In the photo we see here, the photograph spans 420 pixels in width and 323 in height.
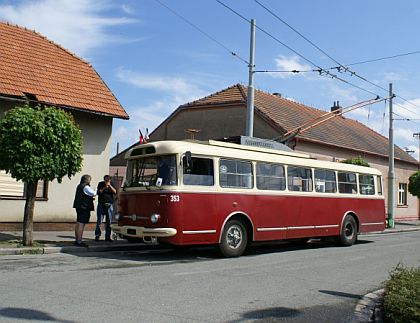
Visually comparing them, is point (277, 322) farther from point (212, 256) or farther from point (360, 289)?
point (212, 256)

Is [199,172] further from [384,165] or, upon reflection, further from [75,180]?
[384,165]

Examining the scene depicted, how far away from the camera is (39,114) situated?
1167cm

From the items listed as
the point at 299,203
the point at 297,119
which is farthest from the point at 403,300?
the point at 297,119

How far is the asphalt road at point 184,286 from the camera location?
6.45 meters

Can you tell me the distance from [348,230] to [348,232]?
0.21 ft

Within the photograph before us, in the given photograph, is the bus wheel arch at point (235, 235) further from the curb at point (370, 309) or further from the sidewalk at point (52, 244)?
the curb at point (370, 309)

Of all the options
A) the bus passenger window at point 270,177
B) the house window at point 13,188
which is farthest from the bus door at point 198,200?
the house window at point 13,188

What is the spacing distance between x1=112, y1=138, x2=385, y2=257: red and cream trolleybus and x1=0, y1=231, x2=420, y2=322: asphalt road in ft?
2.21

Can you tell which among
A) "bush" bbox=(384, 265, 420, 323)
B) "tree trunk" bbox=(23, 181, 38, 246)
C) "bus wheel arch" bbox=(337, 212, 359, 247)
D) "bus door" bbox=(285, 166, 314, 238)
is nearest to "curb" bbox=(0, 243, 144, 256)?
"tree trunk" bbox=(23, 181, 38, 246)

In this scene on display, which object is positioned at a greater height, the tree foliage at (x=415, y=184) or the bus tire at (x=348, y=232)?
the tree foliage at (x=415, y=184)

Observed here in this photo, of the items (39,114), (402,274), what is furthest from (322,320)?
(39,114)

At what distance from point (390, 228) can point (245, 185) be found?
1642 centimetres

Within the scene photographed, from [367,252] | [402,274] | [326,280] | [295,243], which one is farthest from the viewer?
[295,243]

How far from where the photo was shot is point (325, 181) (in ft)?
51.1
